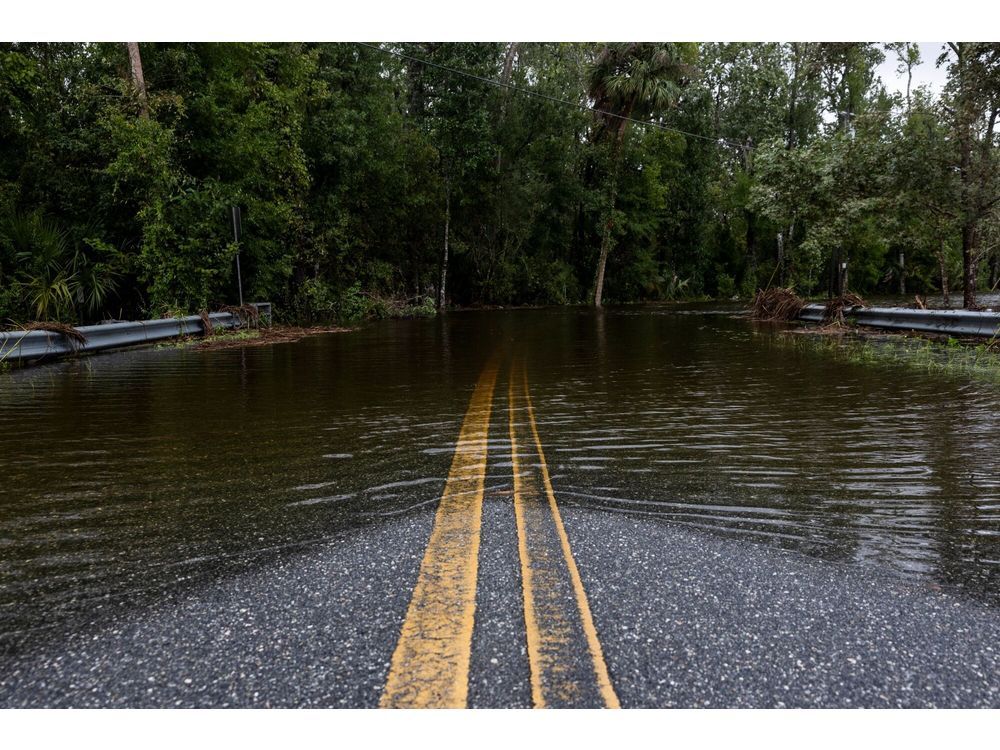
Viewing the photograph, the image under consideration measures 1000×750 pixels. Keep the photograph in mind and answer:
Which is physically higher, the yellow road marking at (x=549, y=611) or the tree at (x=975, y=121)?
the tree at (x=975, y=121)

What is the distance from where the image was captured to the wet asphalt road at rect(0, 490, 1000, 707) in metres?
1.60

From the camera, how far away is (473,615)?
1.95 metres

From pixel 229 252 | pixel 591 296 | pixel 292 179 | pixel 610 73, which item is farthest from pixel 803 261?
pixel 229 252

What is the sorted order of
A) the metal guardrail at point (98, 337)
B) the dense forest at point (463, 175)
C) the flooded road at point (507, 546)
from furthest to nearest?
the dense forest at point (463, 175), the metal guardrail at point (98, 337), the flooded road at point (507, 546)

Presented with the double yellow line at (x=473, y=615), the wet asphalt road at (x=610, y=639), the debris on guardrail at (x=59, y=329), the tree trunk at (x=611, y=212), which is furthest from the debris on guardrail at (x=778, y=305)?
the tree trunk at (x=611, y=212)

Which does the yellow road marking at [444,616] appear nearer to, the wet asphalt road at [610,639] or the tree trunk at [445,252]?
the wet asphalt road at [610,639]

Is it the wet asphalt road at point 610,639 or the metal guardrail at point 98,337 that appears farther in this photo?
the metal guardrail at point 98,337

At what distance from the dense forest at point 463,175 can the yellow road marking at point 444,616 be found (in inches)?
444

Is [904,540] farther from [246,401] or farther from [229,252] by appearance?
[229,252]

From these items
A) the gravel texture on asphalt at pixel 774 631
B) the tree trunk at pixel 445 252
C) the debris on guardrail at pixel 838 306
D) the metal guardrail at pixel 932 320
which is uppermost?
the tree trunk at pixel 445 252

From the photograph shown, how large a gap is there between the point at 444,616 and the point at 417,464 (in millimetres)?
1764

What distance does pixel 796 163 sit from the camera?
14812mm

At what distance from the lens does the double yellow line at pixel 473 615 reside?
1.60 metres

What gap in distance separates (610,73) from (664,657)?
31.8 metres
